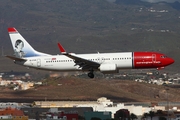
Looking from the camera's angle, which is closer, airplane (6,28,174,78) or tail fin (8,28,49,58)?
airplane (6,28,174,78)

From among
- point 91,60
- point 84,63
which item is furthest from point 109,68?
point 84,63

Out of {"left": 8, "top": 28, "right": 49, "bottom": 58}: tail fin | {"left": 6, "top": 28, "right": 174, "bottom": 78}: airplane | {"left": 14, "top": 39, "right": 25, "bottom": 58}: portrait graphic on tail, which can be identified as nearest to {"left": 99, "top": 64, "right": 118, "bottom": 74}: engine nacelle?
{"left": 6, "top": 28, "right": 174, "bottom": 78}: airplane

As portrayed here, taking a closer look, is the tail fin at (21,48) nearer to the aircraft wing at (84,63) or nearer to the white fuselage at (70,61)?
the white fuselage at (70,61)

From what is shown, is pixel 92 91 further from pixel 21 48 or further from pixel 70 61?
pixel 70 61

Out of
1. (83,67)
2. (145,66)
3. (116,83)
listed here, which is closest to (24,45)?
(83,67)

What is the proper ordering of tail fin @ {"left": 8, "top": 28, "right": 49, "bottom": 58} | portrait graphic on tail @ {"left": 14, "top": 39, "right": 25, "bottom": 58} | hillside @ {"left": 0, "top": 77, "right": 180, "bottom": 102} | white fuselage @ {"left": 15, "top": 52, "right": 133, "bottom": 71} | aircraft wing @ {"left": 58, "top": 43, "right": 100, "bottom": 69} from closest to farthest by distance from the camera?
1. white fuselage @ {"left": 15, "top": 52, "right": 133, "bottom": 71}
2. aircraft wing @ {"left": 58, "top": 43, "right": 100, "bottom": 69}
3. tail fin @ {"left": 8, "top": 28, "right": 49, "bottom": 58}
4. portrait graphic on tail @ {"left": 14, "top": 39, "right": 25, "bottom": 58}
5. hillside @ {"left": 0, "top": 77, "right": 180, "bottom": 102}

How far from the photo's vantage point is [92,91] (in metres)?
167

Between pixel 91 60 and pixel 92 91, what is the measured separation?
6889cm

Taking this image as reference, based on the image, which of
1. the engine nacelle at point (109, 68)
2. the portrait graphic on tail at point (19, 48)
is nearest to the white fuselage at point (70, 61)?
the engine nacelle at point (109, 68)

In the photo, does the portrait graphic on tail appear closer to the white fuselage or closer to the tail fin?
the tail fin

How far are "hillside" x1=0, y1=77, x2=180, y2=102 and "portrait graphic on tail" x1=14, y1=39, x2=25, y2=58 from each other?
132 feet

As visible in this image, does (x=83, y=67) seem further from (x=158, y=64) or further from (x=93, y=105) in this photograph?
(x=93, y=105)

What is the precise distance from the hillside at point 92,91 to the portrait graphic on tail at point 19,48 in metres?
40.4

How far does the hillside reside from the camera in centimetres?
15600
